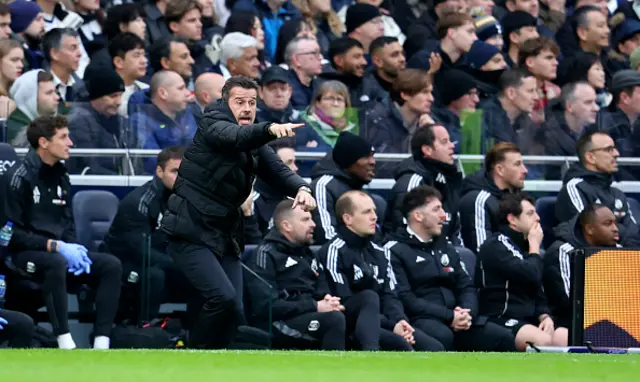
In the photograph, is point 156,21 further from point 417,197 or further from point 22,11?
point 417,197

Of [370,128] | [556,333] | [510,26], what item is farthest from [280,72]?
[510,26]

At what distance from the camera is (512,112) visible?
1502cm

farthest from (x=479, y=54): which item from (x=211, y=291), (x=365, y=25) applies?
(x=211, y=291)

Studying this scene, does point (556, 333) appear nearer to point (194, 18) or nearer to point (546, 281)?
point (546, 281)

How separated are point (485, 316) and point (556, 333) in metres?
0.63

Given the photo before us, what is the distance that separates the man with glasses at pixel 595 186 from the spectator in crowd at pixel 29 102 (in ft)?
15.6

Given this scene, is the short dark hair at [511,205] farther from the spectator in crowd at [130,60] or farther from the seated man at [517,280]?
the spectator in crowd at [130,60]

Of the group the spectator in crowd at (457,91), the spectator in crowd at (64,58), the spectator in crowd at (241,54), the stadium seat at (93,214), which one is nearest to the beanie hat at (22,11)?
the spectator in crowd at (64,58)

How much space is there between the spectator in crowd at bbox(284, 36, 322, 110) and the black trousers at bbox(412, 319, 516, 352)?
322 cm

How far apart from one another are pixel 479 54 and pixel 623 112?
1.89 metres

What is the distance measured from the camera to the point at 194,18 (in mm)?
16188

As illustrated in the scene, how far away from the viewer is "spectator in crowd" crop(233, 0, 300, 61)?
1727cm

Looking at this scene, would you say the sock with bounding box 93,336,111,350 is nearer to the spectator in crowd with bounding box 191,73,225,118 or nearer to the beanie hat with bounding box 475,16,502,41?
the spectator in crowd with bounding box 191,73,225,118

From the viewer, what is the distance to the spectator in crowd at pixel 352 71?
15516mm
